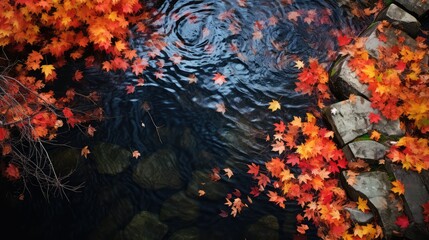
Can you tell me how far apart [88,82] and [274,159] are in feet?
13.9

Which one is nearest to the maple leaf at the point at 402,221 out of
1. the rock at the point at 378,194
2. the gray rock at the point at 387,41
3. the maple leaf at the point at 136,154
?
the rock at the point at 378,194

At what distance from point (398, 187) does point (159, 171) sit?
409 cm

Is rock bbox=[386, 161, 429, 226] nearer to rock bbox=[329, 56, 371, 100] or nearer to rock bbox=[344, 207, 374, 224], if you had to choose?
rock bbox=[344, 207, 374, 224]

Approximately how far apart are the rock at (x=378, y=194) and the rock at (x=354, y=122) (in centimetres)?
74

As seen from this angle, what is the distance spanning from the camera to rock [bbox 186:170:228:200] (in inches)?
219

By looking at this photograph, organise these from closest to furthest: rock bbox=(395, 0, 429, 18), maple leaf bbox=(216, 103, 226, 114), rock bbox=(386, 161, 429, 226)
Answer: rock bbox=(386, 161, 429, 226) → maple leaf bbox=(216, 103, 226, 114) → rock bbox=(395, 0, 429, 18)

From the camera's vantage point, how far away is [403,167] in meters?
5.09

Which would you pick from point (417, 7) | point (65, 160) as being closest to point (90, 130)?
point (65, 160)

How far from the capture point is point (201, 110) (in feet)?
21.2

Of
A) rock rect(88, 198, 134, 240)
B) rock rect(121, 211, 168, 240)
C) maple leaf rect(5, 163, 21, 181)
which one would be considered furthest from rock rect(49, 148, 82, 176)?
rock rect(121, 211, 168, 240)

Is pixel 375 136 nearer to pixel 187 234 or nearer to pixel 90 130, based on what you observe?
pixel 187 234

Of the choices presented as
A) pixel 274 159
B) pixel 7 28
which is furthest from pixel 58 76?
pixel 274 159

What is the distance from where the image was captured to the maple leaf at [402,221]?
189 inches

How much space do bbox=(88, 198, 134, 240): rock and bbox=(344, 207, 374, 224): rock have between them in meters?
3.75
